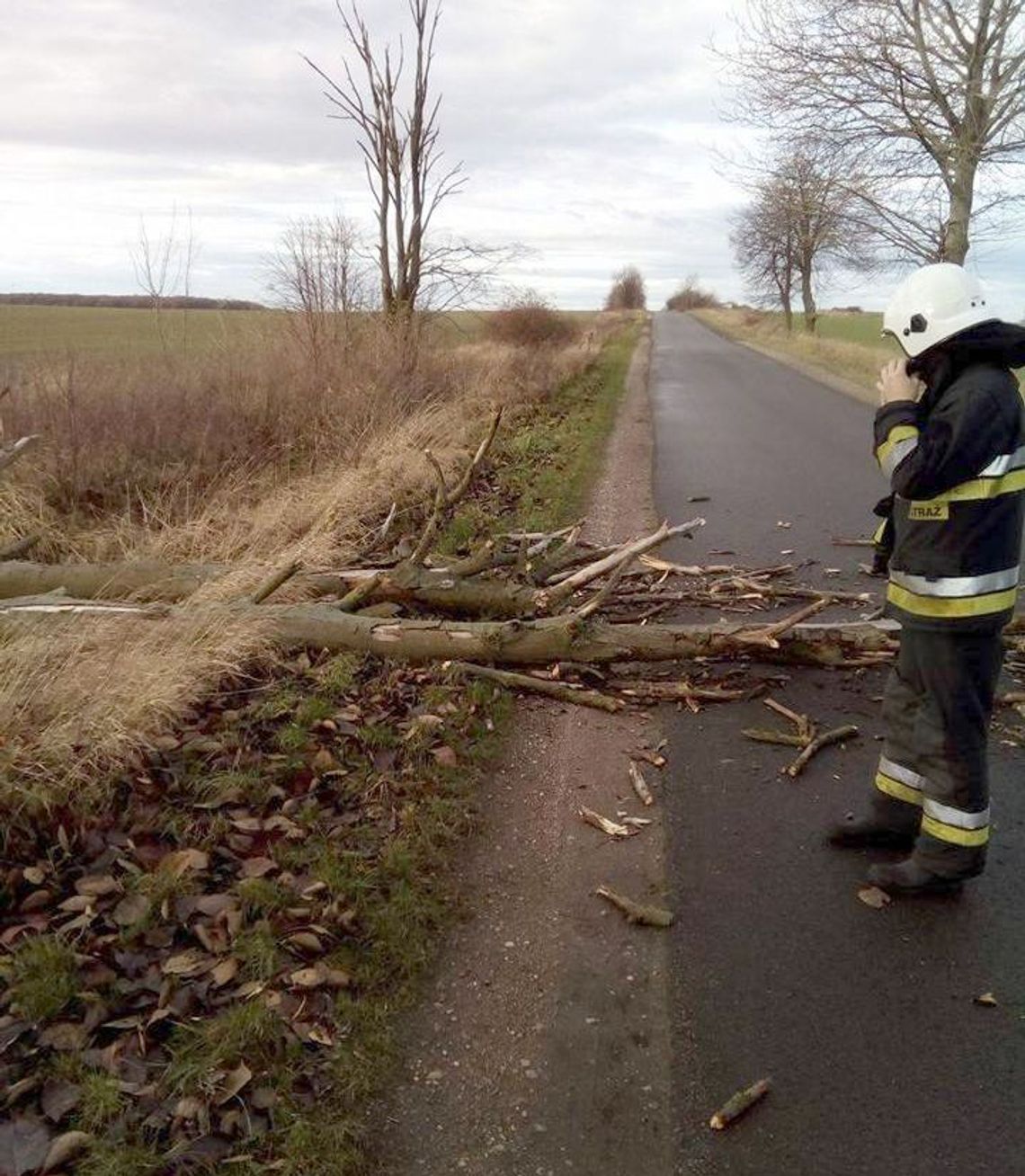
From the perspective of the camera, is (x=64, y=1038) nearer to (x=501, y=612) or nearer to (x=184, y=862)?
(x=184, y=862)

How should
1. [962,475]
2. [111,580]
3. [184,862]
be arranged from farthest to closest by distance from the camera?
[111,580]
[184,862]
[962,475]

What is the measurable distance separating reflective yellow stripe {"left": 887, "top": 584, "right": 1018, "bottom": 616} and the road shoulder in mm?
1399

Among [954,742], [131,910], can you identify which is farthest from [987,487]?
[131,910]

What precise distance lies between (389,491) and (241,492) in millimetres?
1465

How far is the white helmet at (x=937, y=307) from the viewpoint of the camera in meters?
3.02

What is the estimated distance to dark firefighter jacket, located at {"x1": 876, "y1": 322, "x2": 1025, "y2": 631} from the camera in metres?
2.98

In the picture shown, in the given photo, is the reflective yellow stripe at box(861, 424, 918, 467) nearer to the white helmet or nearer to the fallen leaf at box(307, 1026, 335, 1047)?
the white helmet

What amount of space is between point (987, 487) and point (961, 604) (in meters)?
0.41

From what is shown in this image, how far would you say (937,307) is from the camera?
9.99ft

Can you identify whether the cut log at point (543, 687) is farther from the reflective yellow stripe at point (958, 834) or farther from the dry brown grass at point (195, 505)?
the reflective yellow stripe at point (958, 834)

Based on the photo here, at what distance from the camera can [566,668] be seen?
200 inches

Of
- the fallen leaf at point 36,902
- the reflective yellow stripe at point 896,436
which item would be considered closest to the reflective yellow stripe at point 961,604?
the reflective yellow stripe at point 896,436

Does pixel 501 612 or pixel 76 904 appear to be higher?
pixel 501 612

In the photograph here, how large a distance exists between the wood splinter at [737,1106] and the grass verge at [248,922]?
0.96 m
